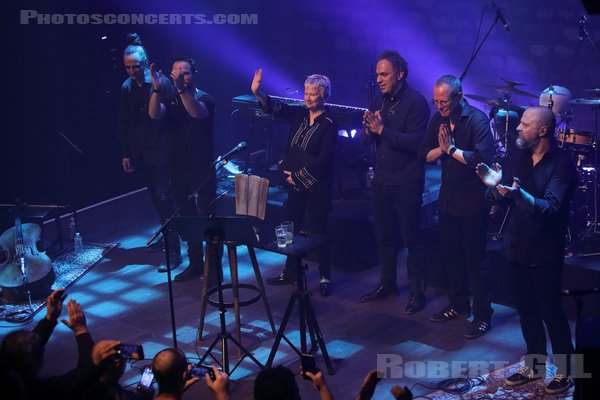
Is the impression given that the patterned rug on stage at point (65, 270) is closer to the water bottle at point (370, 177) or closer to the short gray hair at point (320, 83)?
the water bottle at point (370, 177)

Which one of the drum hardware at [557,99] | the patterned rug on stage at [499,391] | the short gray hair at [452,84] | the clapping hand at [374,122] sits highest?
the short gray hair at [452,84]

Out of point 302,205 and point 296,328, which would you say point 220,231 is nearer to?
point 296,328

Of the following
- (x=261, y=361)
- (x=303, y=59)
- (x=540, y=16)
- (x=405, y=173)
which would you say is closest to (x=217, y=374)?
(x=261, y=361)

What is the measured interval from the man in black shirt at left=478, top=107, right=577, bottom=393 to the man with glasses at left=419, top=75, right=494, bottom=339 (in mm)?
666

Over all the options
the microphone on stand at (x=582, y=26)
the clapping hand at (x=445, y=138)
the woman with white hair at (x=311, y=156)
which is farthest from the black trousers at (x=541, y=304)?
the microphone on stand at (x=582, y=26)

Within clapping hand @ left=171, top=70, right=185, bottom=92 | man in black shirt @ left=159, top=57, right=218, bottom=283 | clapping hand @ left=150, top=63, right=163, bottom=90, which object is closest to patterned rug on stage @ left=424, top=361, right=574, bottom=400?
man in black shirt @ left=159, top=57, right=218, bottom=283

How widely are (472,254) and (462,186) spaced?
57cm

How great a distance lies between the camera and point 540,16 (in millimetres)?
9133

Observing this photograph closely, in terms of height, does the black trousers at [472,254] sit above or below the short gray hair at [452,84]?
below

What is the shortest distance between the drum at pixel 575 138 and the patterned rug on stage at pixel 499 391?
2624 mm

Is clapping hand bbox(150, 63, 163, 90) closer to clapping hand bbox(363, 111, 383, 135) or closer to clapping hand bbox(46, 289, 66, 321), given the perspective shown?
clapping hand bbox(363, 111, 383, 135)

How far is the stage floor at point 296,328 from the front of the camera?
19.8 ft

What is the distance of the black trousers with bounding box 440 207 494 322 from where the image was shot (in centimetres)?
639

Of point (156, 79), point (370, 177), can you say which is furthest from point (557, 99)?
point (156, 79)
